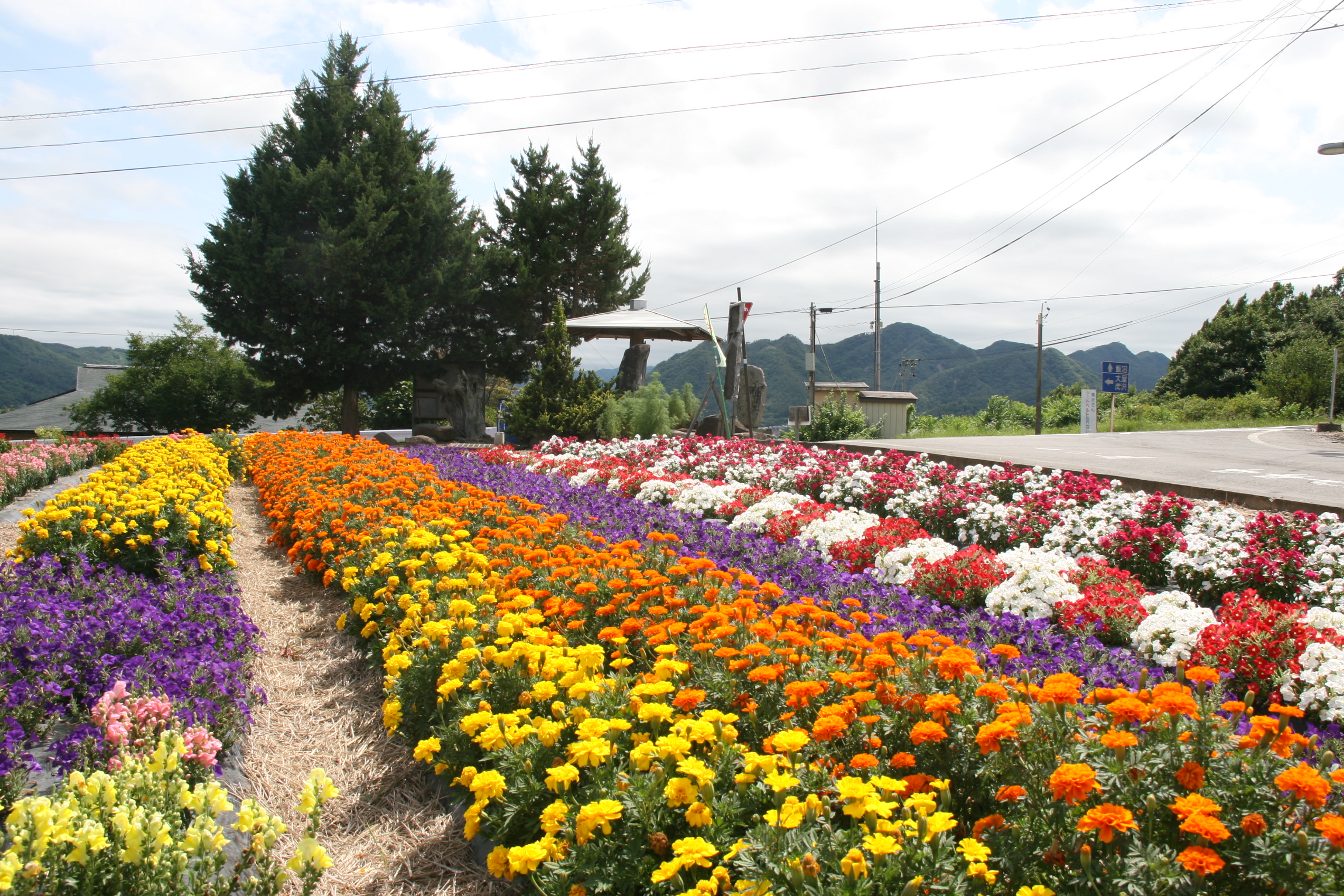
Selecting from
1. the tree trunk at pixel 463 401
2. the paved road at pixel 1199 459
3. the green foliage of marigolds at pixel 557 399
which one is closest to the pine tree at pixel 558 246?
the tree trunk at pixel 463 401

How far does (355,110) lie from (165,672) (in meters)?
21.0

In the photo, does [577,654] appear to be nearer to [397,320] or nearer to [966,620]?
[966,620]

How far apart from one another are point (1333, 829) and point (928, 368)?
137m

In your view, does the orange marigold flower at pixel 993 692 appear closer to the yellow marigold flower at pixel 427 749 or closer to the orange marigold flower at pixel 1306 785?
the orange marigold flower at pixel 1306 785

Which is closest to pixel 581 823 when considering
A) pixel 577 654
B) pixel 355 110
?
pixel 577 654

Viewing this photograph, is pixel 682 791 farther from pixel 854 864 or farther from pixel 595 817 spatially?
pixel 854 864

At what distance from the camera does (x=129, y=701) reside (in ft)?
7.40

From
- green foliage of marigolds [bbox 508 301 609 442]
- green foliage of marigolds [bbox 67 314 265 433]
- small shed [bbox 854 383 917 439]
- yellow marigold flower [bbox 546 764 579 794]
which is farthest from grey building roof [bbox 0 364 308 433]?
yellow marigold flower [bbox 546 764 579 794]

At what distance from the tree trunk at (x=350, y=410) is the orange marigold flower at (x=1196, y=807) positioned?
67.0 ft

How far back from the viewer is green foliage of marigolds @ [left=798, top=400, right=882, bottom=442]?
14219mm

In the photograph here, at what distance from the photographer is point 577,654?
7.93ft

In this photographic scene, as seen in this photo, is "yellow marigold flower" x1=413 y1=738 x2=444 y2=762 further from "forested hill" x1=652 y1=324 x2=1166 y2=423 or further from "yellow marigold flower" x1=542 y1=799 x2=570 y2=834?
"forested hill" x1=652 y1=324 x2=1166 y2=423

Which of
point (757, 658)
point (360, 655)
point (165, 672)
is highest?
point (757, 658)

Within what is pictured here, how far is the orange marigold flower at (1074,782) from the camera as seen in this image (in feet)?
4.62
